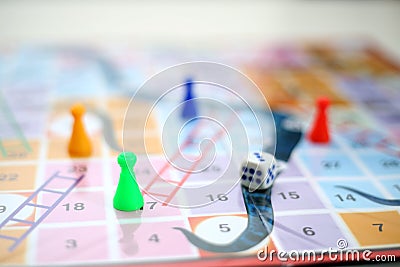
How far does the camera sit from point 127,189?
887 mm

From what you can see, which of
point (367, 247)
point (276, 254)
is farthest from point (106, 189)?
point (367, 247)

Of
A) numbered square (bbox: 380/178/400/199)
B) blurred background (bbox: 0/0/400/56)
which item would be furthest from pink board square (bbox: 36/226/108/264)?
blurred background (bbox: 0/0/400/56)

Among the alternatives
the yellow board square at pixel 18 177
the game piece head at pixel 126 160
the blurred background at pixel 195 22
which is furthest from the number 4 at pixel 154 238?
the blurred background at pixel 195 22

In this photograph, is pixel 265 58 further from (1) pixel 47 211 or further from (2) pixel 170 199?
(1) pixel 47 211

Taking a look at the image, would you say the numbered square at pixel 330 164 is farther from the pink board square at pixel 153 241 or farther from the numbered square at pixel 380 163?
the pink board square at pixel 153 241

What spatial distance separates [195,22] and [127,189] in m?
1.18

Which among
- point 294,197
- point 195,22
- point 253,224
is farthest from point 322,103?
point 195,22

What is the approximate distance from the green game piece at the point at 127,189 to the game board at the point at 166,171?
14 millimetres

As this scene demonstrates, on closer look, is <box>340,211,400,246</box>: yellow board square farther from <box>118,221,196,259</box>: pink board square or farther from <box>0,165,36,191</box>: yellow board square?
<box>0,165,36,191</box>: yellow board square

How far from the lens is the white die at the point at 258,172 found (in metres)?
0.94

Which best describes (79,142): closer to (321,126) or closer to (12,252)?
(12,252)

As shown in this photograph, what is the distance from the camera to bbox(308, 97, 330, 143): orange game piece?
45.3 inches

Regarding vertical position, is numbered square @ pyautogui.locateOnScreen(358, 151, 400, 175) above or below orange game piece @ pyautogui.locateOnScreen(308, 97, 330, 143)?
below

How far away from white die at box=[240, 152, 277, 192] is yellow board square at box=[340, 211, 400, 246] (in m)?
0.13
